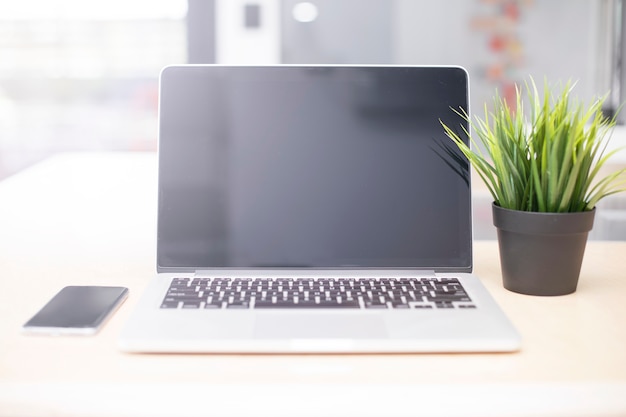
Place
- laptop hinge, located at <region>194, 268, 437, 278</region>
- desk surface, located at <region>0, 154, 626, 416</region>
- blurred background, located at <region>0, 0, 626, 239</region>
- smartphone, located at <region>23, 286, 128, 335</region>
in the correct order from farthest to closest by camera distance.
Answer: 1. blurred background, located at <region>0, 0, 626, 239</region>
2. laptop hinge, located at <region>194, 268, 437, 278</region>
3. smartphone, located at <region>23, 286, 128, 335</region>
4. desk surface, located at <region>0, 154, 626, 416</region>

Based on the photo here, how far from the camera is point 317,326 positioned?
2.24 ft

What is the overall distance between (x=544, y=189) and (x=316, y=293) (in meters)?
0.28

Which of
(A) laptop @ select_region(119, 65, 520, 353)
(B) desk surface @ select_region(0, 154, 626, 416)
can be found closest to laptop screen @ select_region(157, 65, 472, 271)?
(A) laptop @ select_region(119, 65, 520, 353)

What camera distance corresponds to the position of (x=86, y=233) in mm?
1388

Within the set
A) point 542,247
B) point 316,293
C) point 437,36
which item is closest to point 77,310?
point 316,293

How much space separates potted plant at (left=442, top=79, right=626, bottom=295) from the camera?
771 mm

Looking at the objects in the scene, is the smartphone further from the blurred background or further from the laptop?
the blurred background

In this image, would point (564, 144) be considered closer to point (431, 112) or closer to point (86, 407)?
point (431, 112)

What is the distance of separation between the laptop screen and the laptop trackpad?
0.16 metres

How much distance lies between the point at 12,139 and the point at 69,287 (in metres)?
4.03

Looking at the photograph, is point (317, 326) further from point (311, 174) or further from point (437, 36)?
point (437, 36)

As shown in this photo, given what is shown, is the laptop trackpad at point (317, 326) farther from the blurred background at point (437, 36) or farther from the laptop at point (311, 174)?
the blurred background at point (437, 36)

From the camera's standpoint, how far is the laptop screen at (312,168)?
0.87 metres

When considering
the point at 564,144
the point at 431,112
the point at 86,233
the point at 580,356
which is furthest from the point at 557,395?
the point at 86,233
